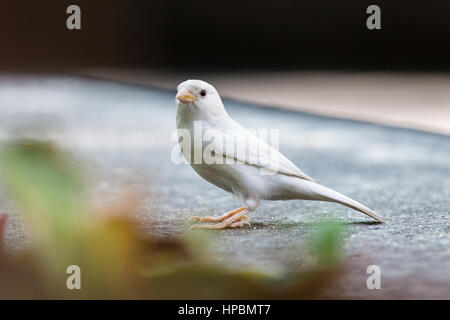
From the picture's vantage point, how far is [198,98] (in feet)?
2.85

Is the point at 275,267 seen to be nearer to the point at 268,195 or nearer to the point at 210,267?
the point at 210,267

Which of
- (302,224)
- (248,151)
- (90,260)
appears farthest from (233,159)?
(90,260)

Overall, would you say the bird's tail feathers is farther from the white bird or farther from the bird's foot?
the bird's foot

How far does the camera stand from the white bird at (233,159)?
34.4 inches

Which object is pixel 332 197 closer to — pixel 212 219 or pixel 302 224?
pixel 302 224

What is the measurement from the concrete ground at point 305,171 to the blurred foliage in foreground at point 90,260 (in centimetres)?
4

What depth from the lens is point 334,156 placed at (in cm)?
144

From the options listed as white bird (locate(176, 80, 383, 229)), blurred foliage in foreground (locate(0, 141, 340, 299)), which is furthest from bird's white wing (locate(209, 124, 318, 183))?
blurred foliage in foreground (locate(0, 141, 340, 299))

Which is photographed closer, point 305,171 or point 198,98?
point 198,98

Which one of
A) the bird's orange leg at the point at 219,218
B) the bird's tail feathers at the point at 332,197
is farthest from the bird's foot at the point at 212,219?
the bird's tail feathers at the point at 332,197

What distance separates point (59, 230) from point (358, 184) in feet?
2.60

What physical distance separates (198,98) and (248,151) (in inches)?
4.0

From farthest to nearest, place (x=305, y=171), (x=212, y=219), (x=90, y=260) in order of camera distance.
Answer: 1. (x=305, y=171)
2. (x=212, y=219)
3. (x=90, y=260)

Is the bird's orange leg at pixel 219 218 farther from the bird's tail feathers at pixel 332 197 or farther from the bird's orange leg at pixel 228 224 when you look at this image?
the bird's tail feathers at pixel 332 197
